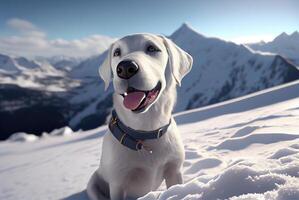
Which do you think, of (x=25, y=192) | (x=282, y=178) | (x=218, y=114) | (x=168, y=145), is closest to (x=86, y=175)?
(x=25, y=192)

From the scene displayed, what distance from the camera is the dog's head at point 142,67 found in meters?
4.15

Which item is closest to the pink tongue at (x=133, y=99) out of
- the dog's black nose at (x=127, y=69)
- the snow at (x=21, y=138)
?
the dog's black nose at (x=127, y=69)

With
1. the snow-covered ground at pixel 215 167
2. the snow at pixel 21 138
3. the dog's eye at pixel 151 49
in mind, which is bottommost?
the snow at pixel 21 138

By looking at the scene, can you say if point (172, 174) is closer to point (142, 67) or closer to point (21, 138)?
point (142, 67)

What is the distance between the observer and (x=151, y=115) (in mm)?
5000

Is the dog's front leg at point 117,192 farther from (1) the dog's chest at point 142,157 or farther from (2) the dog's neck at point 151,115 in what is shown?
(2) the dog's neck at point 151,115

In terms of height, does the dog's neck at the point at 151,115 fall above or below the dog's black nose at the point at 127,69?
below

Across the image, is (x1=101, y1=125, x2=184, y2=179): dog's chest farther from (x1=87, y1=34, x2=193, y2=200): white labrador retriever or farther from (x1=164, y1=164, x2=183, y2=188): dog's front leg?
(x1=164, y1=164, x2=183, y2=188): dog's front leg

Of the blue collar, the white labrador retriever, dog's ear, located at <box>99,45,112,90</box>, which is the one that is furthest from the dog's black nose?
dog's ear, located at <box>99,45,112,90</box>

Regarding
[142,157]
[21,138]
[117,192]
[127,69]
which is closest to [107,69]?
[142,157]

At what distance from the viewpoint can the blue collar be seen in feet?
16.1

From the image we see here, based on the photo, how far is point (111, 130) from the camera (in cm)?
521

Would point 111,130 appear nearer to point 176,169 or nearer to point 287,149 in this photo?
point 176,169

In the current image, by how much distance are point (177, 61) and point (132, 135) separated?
1274 millimetres
